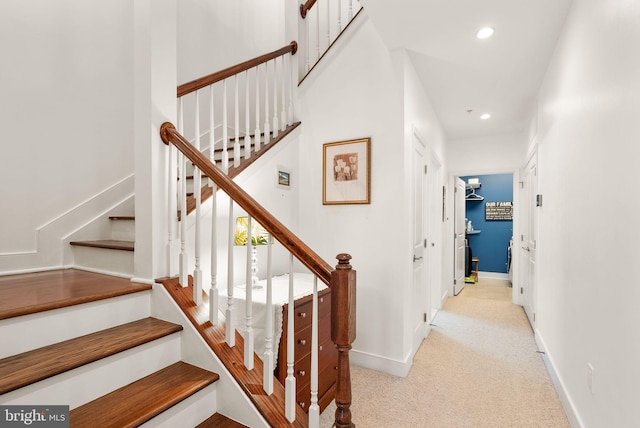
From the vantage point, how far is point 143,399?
124 cm

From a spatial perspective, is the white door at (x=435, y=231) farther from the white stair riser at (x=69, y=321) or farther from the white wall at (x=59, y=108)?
the white wall at (x=59, y=108)

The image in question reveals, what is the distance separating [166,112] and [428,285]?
3.21 metres

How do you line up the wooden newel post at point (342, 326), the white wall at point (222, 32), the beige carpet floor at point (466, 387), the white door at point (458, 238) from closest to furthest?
the wooden newel post at point (342, 326), the beige carpet floor at point (466, 387), the white wall at point (222, 32), the white door at point (458, 238)

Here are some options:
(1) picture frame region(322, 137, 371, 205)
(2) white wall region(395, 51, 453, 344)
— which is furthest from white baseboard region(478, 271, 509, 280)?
(1) picture frame region(322, 137, 371, 205)

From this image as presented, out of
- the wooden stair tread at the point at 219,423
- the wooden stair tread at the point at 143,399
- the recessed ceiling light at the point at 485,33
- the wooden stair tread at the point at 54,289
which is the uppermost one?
the recessed ceiling light at the point at 485,33

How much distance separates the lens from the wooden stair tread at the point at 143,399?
112 cm

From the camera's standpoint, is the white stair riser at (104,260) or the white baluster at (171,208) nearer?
the white baluster at (171,208)

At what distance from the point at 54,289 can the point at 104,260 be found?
55 centimetres

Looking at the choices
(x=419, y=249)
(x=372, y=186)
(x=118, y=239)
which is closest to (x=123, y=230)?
(x=118, y=239)

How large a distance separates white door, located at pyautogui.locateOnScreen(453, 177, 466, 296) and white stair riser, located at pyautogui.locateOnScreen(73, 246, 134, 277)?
4.90m

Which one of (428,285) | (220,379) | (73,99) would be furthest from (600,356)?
(73,99)

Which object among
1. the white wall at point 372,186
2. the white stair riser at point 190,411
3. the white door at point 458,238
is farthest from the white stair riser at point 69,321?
the white door at point 458,238

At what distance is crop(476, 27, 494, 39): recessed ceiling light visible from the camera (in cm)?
234

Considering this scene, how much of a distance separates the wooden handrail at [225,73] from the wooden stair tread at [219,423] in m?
1.86
